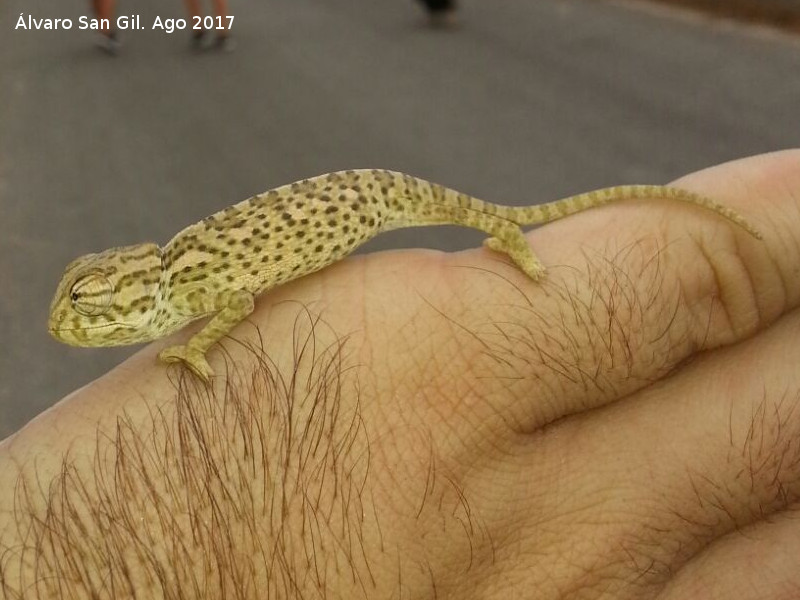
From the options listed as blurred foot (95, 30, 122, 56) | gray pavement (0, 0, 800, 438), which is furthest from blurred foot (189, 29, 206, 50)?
blurred foot (95, 30, 122, 56)

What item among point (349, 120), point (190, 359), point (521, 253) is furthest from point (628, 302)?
point (349, 120)

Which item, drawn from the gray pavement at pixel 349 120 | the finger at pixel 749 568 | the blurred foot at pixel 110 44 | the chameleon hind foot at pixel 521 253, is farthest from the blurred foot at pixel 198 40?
the finger at pixel 749 568

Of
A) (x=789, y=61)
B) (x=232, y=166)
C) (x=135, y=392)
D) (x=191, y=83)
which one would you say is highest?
(x=191, y=83)

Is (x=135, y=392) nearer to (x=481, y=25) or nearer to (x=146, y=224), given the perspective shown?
(x=146, y=224)

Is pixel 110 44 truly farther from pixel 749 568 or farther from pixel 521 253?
pixel 749 568

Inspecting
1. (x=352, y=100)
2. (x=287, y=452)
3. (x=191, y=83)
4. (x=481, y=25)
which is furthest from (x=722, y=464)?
(x=481, y=25)
